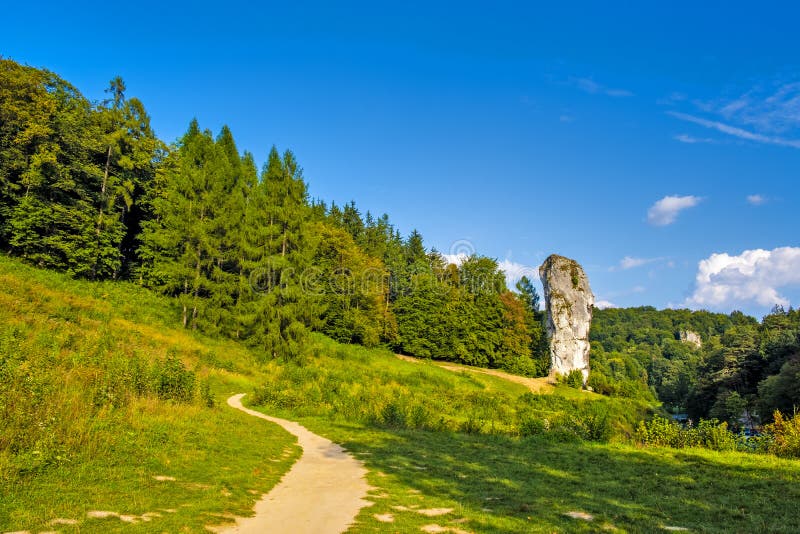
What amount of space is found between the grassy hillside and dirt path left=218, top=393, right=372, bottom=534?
34 centimetres

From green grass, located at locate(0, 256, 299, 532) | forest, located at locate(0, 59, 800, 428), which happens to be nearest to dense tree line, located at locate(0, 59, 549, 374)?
forest, located at locate(0, 59, 800, 428)

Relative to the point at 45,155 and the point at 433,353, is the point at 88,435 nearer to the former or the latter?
the point at 45,155

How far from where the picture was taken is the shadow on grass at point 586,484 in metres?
7.19

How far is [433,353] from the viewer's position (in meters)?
64.0

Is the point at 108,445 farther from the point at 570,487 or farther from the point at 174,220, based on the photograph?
the point at 174,220

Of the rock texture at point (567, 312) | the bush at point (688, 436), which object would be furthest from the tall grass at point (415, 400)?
the rock texture at point (567, 312)

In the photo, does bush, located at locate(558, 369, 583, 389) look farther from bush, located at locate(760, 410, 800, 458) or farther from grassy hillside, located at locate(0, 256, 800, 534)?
bush, located at locate(760, 410, 800, 458)

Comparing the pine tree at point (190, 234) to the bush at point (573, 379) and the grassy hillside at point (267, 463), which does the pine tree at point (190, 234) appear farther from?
the bush at point (573, 379)

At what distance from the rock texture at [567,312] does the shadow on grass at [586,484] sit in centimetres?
5050

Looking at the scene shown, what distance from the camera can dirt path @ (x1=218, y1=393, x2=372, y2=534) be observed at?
6559mm

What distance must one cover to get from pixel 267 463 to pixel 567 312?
59758 mm

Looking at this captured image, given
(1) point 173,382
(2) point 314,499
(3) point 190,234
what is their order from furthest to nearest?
(3) point 190,234
(1) point 173,382
(2) point 314,499

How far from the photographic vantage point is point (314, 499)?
8.29m

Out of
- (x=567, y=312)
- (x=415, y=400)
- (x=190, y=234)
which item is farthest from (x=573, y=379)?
(x=190, y=234)
